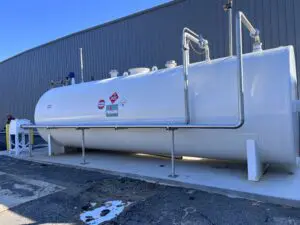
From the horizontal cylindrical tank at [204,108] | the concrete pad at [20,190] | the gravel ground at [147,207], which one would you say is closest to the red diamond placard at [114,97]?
the horizontal cylindrical tank at [204,108]

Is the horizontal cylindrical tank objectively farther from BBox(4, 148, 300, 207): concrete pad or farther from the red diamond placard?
BBox(4, 148, 300, 207): concrete pad

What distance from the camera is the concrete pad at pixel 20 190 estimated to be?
12.2 feet

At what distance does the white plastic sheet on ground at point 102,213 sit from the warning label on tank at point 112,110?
2.24m

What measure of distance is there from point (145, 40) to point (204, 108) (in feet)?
17.0

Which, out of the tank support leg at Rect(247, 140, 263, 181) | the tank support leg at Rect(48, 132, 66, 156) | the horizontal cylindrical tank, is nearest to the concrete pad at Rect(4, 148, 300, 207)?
the tank support leg at Rect(247, 140, 263, 181)

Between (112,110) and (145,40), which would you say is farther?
(145,40)

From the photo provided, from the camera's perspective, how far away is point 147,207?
10.8 feet

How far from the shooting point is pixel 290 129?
3639mm

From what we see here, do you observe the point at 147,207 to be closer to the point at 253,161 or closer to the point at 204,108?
the point at 253,161

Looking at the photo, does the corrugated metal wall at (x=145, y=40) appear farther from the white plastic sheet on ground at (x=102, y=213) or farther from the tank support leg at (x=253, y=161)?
the white plastic sheet on ground at (x=102, y=213)

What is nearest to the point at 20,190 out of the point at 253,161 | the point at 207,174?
the point at 207,174

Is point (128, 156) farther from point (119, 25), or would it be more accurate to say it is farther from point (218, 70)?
point (119, 25)

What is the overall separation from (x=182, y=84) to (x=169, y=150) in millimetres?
1259

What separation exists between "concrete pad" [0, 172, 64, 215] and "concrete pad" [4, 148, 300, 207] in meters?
1.08
